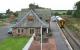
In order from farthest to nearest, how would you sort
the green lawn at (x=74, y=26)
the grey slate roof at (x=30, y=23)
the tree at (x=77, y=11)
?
the tree at (x=77, y=11), the green lawn at (x=74, y=26), the grey slate roof at (x=30, y=23)

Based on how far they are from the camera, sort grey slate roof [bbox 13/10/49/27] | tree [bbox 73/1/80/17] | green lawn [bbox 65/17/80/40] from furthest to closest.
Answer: tree [bbox 73/1/80/17] < green lawn [bbox 65/17/80/40] < grey slate roof [bbox 13/10/49/27]

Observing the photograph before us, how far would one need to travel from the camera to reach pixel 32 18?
60.0 m

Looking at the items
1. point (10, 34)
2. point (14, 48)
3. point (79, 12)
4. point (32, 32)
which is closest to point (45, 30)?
point (32, 32)

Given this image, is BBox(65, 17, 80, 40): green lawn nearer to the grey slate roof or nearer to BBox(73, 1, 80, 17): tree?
the grey slate roof

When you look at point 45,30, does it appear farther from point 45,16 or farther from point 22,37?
point 45,16

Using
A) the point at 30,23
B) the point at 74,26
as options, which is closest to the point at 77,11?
the point at 74,26

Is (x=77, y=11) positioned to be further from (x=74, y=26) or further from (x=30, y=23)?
(x=30, y=23)

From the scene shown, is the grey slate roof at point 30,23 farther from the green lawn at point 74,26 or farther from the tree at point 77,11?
the tree at point 77,11

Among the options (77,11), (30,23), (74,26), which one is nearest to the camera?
(30,23)

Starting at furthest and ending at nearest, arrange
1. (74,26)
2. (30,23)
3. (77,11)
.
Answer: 1. (77,11)
2. (74,26)
3. (30,23)

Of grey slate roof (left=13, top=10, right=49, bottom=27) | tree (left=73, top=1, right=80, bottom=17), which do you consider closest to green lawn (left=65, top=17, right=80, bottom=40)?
grey slate roof (left=13, top=10, right=49, bottom=27)

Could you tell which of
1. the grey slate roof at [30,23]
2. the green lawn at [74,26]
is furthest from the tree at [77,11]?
the grey slate roof at [30,23]

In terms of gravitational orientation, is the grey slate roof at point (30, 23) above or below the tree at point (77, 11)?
above

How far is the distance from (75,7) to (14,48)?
97.0m
